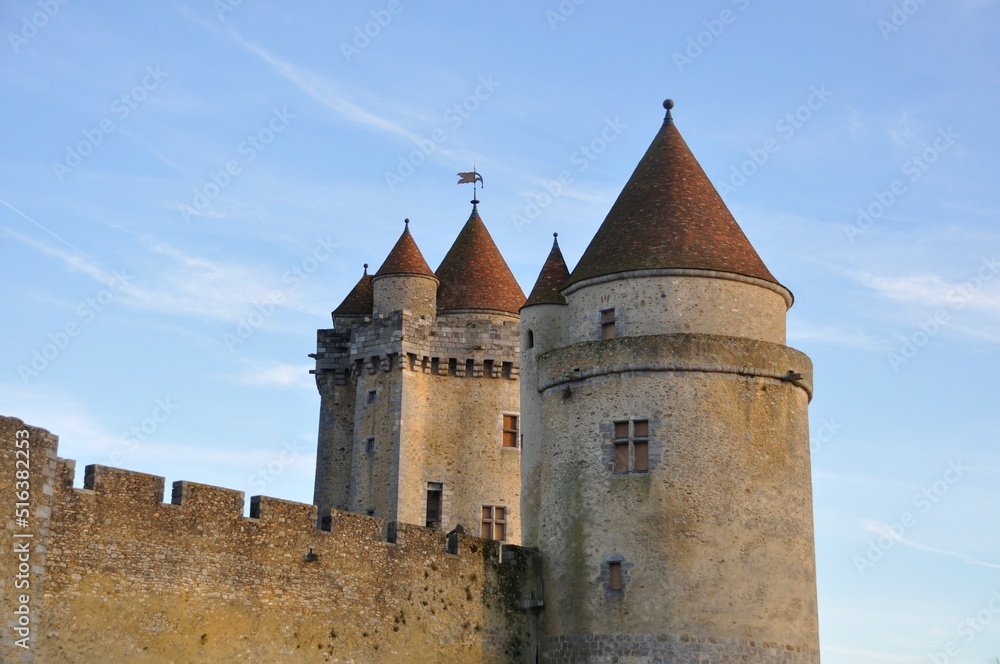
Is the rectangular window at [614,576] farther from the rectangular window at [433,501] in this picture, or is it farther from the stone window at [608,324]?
the rectangular window at [433,501]

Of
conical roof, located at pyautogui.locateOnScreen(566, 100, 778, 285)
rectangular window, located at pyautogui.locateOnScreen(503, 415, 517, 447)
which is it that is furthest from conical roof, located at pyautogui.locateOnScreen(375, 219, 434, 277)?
conical roof, located at pyautogui.locateOnScreen(566, 100, 778, 285)

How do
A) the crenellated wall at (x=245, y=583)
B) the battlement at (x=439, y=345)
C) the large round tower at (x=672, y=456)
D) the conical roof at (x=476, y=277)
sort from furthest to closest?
1. the conical roof at (x=476, y=277)
2. the battlement at (x=439, y=345)
3. the large round tower at (x=672, y=456)
4. the crenellated wall at (x=245, y=583)

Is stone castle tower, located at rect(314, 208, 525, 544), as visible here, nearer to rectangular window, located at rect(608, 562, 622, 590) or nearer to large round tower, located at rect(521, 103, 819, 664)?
large round tower, located at rect(521, 103, 819, 664)

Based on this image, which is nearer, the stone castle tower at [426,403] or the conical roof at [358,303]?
the stone castle tower at [426,403]

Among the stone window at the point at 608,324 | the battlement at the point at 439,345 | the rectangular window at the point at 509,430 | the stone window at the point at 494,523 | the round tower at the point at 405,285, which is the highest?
the round tower at the point at 405,285

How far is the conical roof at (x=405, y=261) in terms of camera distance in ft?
138

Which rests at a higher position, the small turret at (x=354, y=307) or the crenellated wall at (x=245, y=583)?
the small turret at (x=354, y=307)

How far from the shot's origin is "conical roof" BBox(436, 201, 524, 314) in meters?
42.7

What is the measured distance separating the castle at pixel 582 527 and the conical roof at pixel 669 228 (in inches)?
2.3

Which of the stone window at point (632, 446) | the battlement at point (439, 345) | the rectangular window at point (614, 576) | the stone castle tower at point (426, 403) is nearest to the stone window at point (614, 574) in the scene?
the rectangular window at point (614, 576)

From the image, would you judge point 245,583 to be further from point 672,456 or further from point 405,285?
point 405,285

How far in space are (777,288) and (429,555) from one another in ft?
32.2

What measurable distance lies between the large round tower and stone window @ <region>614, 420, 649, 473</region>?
3cm

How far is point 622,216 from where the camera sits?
109 feet
